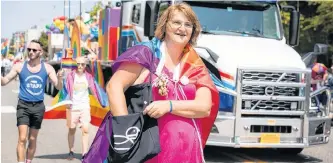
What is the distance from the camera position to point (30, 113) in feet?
26.1

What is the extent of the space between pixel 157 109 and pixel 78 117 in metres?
5.86

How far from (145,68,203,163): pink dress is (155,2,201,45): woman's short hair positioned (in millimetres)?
262

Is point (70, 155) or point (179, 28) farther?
point (70, 155)

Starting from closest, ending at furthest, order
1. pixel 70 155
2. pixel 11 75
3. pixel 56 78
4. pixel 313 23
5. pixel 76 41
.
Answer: pixel 11 75, pixel 56 78, pixel 70 155, pixel 76 41, pixel 313 23

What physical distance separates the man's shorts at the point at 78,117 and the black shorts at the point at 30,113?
54.5 inches

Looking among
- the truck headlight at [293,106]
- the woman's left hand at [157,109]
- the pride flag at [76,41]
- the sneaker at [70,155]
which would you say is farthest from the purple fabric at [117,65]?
the pride flag at [76,41]

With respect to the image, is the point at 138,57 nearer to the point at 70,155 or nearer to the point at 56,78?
the point at 56,78

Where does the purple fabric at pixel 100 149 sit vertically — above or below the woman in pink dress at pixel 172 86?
below

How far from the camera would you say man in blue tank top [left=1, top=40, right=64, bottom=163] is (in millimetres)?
7910

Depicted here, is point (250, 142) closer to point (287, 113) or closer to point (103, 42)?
point (287, 113)

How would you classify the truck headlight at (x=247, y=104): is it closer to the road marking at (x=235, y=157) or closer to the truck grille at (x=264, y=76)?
the truck grille at (x=264, y=76)

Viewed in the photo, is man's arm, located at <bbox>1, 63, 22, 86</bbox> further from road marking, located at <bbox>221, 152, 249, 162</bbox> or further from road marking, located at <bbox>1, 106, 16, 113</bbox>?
road marking, located at <bbox>1, 106, 16, 113</bbox>

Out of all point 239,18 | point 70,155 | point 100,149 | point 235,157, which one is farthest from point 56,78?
point 100,149

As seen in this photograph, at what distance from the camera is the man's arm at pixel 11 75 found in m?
7.62
